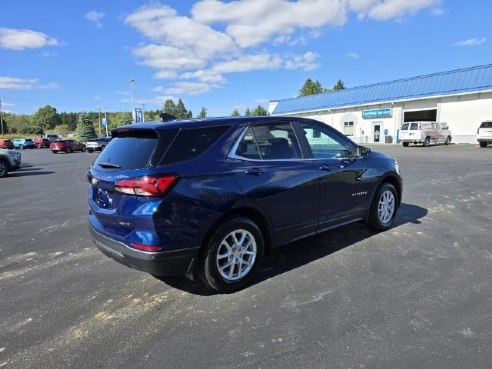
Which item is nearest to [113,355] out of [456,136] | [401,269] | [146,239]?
[146,239]

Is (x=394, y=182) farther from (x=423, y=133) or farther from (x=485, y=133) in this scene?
(x=423, y=133)

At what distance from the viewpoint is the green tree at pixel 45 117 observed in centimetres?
13825

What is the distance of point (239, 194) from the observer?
13.2ft

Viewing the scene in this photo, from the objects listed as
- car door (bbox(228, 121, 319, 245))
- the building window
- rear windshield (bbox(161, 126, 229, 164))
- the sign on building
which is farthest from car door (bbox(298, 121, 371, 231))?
the building window

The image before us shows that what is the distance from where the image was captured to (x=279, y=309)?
370 centimetres

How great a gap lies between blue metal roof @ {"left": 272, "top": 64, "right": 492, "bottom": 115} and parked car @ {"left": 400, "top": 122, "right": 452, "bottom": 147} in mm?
4292

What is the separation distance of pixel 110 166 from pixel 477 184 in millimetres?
9967

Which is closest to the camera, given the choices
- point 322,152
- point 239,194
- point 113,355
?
point 113,355

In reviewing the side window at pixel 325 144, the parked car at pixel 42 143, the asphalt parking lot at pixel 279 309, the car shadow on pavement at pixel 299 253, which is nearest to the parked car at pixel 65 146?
the parked car at pixel 42 143

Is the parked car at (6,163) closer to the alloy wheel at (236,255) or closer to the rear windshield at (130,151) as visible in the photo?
the rear windshield at (130,151)

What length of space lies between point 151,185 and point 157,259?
674mm

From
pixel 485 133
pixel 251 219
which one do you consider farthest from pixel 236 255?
pixel 485 133

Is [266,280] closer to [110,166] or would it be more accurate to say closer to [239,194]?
[239,194]

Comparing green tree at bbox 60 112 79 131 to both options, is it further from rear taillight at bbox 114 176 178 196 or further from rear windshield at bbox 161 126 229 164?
rear taillight at bbox 114 176 178 196
